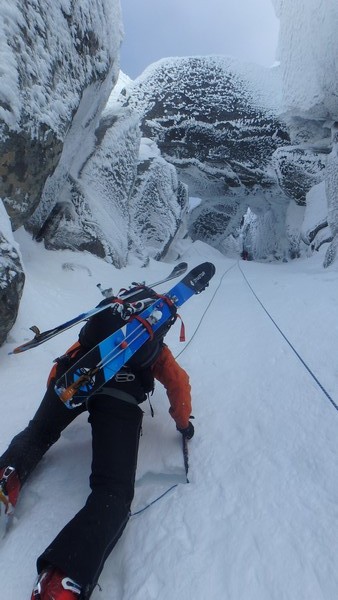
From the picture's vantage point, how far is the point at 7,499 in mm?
1858

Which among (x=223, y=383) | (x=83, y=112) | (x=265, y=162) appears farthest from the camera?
(x=265, y=162)

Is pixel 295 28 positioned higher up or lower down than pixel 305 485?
higher up

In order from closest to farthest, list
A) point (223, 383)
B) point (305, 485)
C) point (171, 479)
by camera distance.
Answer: point (305, 485) < point (171, 479) < point (223, 383)

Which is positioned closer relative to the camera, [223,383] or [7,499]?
[7,499]

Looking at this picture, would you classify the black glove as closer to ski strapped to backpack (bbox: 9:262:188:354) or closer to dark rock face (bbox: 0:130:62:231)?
ski strapped to backpack (bbox: 9:262:188:354)

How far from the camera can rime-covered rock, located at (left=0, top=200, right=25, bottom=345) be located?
13.0 ft

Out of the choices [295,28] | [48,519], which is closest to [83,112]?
[48,519]

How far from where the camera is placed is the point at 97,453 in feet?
6.40

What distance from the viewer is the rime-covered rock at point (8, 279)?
397 centimetres

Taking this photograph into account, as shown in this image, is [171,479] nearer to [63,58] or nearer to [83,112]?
[63,58]

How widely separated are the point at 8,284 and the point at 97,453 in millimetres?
2664

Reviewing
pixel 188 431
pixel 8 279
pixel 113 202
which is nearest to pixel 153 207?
pixel 113 202

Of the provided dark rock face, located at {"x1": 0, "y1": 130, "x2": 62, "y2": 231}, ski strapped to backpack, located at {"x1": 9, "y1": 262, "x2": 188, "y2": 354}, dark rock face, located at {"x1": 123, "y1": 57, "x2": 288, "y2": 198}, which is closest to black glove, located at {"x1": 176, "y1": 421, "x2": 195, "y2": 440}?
ski strapped to backpack, located at {"x1": 9, "y1": 262, "x2": 188, "y2": 354}

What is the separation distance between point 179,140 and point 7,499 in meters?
20.4
